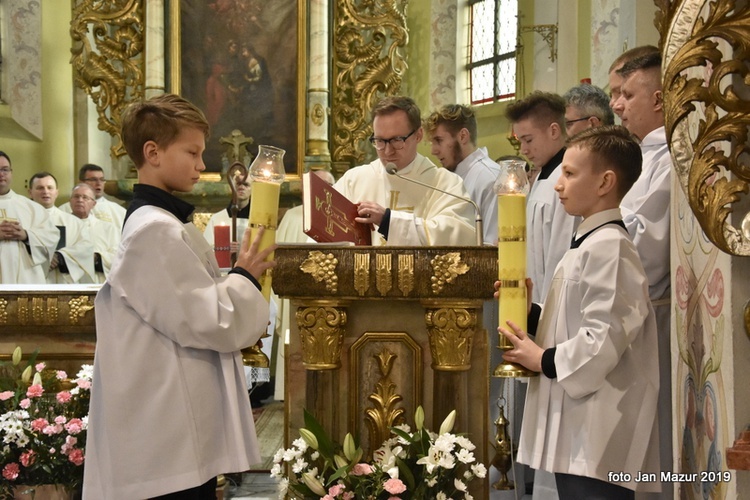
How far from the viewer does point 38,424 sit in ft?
11.9

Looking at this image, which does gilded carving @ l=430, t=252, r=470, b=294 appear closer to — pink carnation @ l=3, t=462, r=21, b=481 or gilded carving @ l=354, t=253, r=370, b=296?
gilded carving @ l=354, t=253, r=370, b=296

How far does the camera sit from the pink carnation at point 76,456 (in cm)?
360

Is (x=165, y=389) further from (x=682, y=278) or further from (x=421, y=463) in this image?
(x=682, y=278)

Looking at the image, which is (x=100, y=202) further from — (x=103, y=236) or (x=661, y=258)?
(x=661, y=258)

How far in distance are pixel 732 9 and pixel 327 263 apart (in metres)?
1.70

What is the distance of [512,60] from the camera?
10.2m

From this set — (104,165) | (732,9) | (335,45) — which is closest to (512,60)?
(335,45)

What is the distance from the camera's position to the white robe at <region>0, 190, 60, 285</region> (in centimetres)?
766

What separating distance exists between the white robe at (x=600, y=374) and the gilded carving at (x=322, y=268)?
0.84 m

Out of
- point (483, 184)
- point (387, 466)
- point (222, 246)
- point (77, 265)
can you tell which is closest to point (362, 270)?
point (387, 466)

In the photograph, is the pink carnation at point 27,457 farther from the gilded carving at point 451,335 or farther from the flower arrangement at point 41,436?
the gilded carving at point 451,335

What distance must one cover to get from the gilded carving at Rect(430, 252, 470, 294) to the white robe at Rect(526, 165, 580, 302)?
938 millimetres

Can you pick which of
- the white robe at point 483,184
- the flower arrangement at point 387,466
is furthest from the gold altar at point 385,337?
the white robe at point 483,184

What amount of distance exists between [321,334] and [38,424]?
1.25 m
